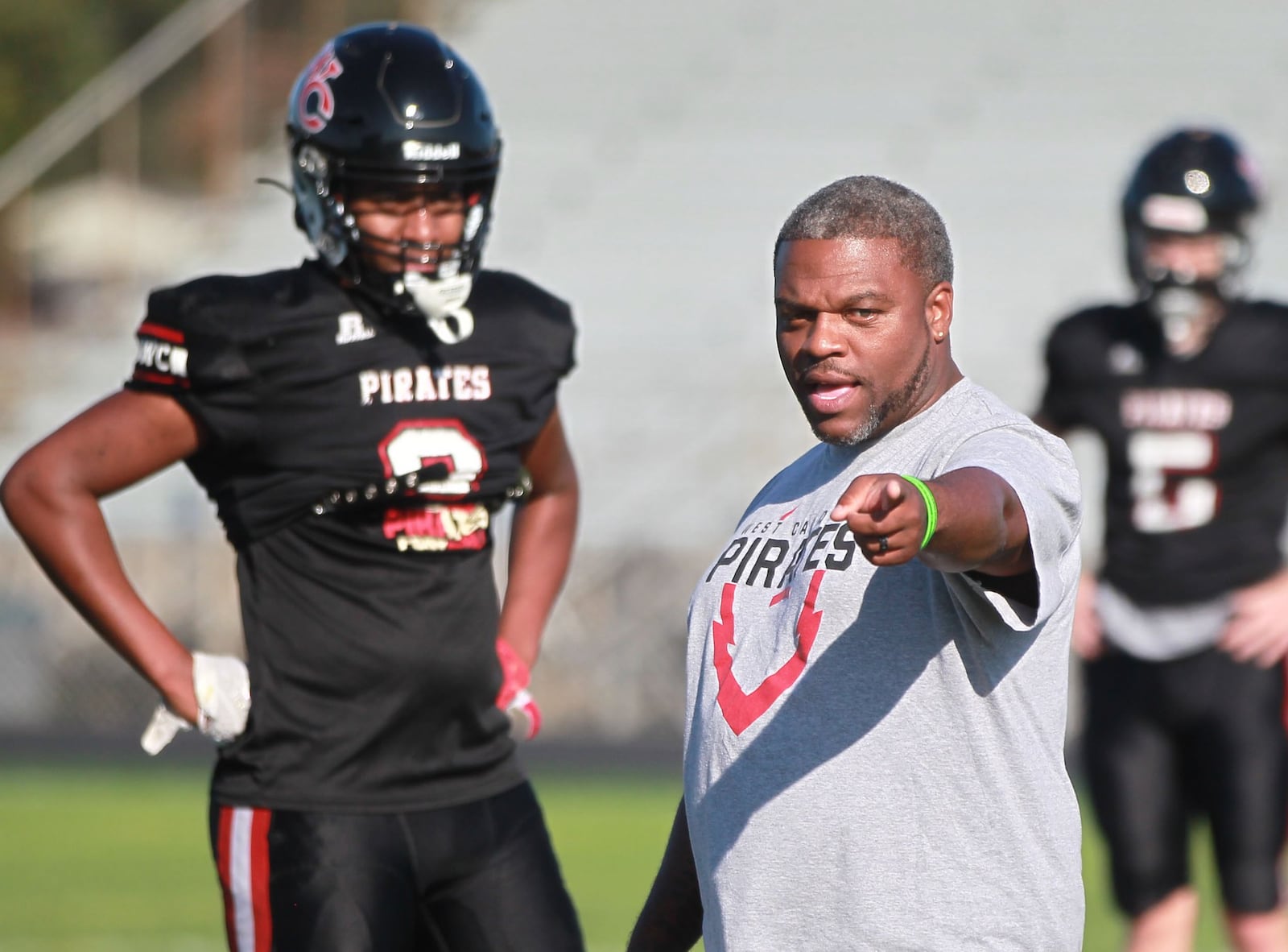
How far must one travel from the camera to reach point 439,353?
3617 millimetres

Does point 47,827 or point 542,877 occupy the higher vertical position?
point 542,877

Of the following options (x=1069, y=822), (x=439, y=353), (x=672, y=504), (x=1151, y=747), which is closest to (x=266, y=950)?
(x=439, y=353)

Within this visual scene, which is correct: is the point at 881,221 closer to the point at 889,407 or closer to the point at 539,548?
the point at 889,407

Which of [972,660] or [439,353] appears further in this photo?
[439,353]

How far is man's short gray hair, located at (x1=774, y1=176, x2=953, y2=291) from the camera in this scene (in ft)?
8.29

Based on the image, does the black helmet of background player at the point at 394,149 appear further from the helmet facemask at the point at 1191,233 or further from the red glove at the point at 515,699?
the helmet facemask at the point at 1191,233

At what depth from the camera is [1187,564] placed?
17.2 ft

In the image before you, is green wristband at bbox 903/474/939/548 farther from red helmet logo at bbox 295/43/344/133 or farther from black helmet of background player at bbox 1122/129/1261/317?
black helmet of background player at bbox 1122/129/1261/317

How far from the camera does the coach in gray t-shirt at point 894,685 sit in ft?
8.06

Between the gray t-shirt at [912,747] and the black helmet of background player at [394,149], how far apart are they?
4.05 feet

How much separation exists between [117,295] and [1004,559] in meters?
16.5

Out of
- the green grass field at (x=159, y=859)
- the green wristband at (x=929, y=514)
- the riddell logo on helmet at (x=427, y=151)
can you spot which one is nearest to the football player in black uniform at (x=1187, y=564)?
the green grass field at (x=159, y=859)

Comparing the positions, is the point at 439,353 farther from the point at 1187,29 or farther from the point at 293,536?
the point at 1187,29

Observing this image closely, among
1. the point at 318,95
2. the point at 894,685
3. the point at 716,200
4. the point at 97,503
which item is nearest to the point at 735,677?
the point at 894,685
